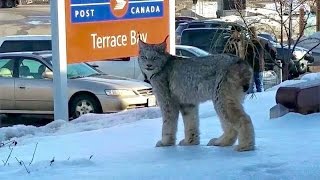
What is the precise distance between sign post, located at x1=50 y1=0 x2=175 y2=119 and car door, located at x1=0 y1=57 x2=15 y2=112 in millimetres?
2801

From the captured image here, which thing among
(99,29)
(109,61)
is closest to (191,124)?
(99,29)

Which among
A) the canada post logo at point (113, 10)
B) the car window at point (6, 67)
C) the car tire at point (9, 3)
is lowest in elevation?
the car window at point (6, 67)

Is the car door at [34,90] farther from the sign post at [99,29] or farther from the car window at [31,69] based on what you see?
the sign post at [99,29]

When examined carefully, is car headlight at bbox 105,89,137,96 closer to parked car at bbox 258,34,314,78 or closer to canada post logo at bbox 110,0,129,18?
canada post logo at bbox 110,0,129,18

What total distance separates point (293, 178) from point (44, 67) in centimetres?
1078

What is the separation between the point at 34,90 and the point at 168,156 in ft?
29.7

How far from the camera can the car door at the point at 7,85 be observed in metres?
15.8

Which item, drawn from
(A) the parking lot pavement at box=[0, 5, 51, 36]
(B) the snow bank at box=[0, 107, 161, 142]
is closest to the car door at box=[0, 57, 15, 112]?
(B) the snow bank at box=[0, 107, 161, 142]

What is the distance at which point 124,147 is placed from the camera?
7.87m

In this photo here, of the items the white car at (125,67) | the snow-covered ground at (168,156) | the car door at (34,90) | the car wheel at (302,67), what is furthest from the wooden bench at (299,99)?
the car wheel at (302,67)

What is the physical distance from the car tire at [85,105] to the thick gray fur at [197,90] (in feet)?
24.8

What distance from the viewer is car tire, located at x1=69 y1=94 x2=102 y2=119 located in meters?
15.3

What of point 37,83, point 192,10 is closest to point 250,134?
point 37,83

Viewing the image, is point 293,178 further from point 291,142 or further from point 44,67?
point 44,67
